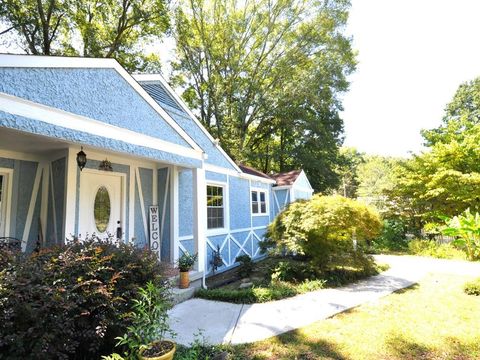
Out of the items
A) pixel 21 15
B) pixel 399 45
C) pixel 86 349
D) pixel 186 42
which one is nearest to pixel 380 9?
pixel 399 45

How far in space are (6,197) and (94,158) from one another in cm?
162

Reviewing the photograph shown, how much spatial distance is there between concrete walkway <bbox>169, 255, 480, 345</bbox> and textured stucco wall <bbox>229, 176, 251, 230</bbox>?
4229 millimetres

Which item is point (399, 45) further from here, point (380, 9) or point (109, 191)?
point (109, 191)

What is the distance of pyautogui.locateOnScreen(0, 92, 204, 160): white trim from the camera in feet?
11.0

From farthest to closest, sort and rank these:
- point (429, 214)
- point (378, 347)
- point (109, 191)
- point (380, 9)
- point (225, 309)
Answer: point (429, 214), point (380, 9), point (109, 191), point (225, 309), point (378, 347)

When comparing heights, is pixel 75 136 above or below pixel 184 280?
above

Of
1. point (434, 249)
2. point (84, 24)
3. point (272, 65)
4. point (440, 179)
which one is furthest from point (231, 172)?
point (84, 24)

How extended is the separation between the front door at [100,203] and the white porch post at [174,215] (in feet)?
4.05

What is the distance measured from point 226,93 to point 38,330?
1861cm

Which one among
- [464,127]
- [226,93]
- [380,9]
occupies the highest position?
[226,93]

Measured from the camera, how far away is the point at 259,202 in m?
12.2

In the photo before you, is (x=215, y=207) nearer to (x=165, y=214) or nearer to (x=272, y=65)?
(x=165, y=214)

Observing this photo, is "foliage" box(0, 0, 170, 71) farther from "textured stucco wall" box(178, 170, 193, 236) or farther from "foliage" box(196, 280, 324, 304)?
"foliage" box(196, 280, 324, 304)

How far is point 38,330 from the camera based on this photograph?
2.45 m
